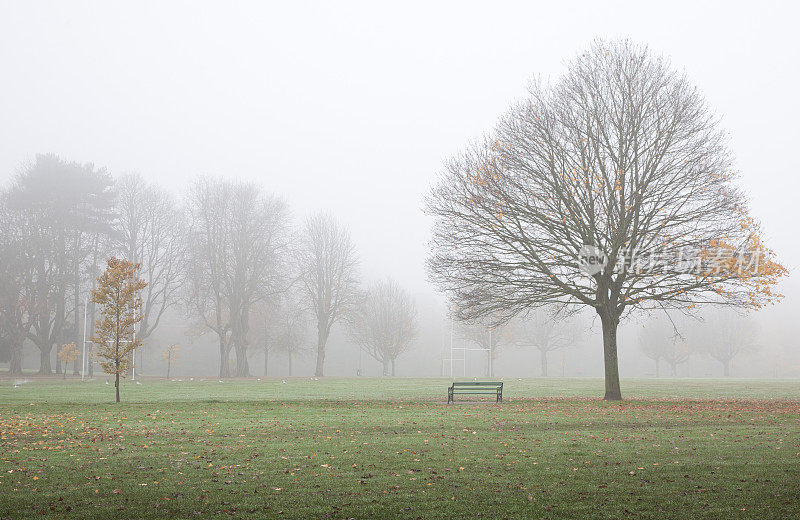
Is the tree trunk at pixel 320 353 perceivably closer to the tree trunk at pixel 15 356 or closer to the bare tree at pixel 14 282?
the bare tree at pixel 14 282

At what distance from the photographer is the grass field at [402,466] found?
766 cm

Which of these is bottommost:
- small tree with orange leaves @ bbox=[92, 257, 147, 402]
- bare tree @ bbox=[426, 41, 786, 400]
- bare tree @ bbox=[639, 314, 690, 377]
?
bare tree @ bbox=[639, 314, 690, 377]

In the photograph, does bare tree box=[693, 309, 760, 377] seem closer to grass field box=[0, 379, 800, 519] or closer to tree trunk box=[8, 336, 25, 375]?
grass field box=[0, 379, 800, 519]

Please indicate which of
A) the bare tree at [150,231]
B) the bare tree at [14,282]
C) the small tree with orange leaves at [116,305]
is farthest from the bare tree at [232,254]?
the small tree with orange leaves at [116,305]

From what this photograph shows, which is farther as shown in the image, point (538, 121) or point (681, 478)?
point (538, 121)

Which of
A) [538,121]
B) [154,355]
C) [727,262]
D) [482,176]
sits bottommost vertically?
[154,355]

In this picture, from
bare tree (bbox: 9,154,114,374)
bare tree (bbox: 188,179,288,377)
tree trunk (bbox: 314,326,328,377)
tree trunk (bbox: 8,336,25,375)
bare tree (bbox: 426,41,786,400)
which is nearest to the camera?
bare tree (bbox: 426,41,786,400)

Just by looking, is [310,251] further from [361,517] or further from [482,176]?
[361,517]

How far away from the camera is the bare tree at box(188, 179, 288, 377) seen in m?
55.1

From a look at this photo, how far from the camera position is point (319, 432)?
49.4 ft

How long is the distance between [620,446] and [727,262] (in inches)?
475

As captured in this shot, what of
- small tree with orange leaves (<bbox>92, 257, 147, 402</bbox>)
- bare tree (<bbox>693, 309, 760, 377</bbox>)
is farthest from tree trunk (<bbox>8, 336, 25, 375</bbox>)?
bare tree (<bbox>693, 309, 760, 377</bbox>)

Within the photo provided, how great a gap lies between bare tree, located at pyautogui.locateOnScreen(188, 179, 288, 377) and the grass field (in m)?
36.6

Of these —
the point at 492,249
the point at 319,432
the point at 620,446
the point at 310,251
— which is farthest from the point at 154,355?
the point at 620,446
